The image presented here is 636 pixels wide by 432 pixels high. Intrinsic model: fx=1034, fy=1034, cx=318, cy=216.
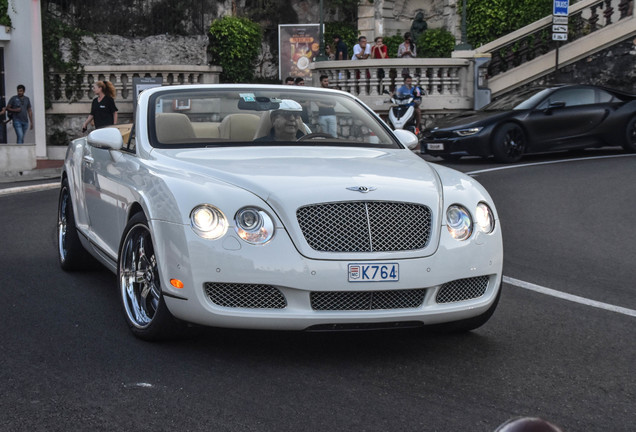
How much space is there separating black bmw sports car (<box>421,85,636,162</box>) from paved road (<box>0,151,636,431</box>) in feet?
35.3

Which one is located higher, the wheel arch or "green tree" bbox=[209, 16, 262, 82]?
"green tree" bbox=[209, 16, 262, 82]

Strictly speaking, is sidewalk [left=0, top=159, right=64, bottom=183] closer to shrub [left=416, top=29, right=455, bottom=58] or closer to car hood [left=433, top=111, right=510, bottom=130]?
car hood [left=433, top=111, right=510, bottom=130]

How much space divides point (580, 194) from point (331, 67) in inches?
585

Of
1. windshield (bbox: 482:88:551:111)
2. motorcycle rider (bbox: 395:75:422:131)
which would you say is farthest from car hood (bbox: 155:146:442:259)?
motorcycle rider (bbox: 395:75:422:131)

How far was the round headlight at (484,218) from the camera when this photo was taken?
18.1ft

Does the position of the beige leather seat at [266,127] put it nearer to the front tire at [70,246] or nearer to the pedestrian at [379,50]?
the front tire at [70,246]

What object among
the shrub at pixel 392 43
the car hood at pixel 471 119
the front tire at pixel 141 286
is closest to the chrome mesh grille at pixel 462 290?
the front tire at pixel 141 286

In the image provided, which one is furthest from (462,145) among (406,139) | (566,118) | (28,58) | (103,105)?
(28,58)

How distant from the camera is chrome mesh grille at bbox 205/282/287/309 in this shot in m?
5.12

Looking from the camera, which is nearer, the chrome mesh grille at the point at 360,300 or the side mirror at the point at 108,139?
the chrome mesh grille at the point at 360,300

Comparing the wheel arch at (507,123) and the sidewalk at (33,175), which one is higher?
the wheel arch at (507,123)

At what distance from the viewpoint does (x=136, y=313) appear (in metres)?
5.75

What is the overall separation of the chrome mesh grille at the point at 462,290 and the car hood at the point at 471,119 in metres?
13.5

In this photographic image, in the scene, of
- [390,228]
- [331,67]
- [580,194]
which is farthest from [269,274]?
[331,67]
